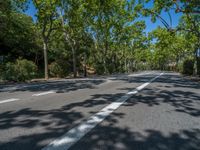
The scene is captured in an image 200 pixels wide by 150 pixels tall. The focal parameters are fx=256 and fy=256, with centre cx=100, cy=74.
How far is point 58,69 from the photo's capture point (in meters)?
30.1

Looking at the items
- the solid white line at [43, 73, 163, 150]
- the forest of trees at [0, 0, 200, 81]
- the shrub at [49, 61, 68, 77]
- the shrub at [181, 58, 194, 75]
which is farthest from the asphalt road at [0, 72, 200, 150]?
the shrub at [181, 58, 194, 75]

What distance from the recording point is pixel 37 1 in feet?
80.7

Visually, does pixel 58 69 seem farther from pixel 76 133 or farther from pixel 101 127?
pixel 76 133

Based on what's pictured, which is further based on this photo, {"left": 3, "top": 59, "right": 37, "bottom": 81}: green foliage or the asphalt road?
{"left": 3, "top": 59, "right": 37, "bottom": 81}: green foliage

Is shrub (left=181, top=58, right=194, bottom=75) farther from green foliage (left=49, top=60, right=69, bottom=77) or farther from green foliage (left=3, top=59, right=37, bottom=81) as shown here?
green foliage (left=3, top=59, right=37, bottom=81)

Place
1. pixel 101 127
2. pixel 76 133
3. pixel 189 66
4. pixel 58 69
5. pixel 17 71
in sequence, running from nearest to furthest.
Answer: pixel 76 133 → pixel 101 127 → pixel 17 71 → pixel 58 69 → pixel 189 66

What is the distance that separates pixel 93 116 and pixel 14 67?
1682 centimetres

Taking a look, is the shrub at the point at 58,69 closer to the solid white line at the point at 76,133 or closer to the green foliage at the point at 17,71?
the green foliage at the point at 17,71

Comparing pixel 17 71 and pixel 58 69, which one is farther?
pixel 58 69

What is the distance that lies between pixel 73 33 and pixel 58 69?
5.73 meters

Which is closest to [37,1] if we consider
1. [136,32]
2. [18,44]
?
[18,44]

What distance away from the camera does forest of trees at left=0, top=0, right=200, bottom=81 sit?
74.6 ft

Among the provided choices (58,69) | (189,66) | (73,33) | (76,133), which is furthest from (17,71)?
(189,66)

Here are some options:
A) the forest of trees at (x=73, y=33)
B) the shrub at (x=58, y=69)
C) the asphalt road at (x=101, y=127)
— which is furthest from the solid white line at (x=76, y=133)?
the shrub at (x=58, y=69)
